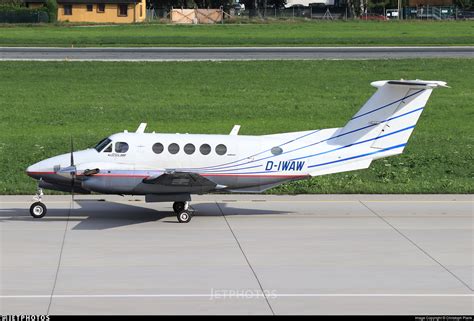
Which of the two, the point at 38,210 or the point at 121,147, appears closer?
the point at 121,147

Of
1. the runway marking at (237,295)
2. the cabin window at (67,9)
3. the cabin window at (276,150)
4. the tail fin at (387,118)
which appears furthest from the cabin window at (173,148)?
the cabin window at (67,9)

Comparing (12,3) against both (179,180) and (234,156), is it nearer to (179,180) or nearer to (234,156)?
(234,156)

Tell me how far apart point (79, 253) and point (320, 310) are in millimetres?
5957

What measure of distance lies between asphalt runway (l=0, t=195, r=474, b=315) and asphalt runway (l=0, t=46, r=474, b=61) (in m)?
32.1

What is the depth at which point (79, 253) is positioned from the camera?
18766mm

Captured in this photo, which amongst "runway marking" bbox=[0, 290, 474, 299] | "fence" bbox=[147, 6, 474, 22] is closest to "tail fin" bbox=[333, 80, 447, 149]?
"runway marking" bbox=[0, 290, 474, 299]

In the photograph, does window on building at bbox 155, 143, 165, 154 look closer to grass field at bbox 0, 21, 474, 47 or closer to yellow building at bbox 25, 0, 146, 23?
grass field at bbox 0, 21, 474, 47

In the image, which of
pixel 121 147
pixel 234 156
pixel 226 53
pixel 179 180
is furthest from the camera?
pixel 226 53

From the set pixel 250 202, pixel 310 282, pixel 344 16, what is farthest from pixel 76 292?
pixel 344 16

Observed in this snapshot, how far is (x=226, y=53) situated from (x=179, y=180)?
38633 millimetres

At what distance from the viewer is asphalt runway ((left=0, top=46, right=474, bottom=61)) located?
56312 millimetres

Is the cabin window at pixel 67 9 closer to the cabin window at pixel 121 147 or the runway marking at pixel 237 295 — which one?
the cabin window at pixel 121 147

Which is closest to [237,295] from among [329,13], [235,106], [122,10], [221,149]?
[221,149]

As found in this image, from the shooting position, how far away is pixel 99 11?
4011 inches
